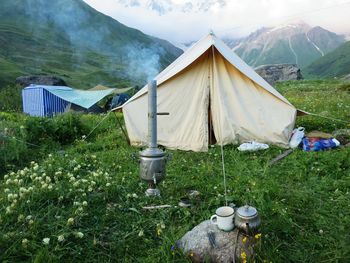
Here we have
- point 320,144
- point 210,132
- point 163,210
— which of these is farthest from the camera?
point 210,132

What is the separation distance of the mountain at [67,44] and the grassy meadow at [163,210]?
5067 cm

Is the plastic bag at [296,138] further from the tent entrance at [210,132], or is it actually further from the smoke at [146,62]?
the smoke at [146,62]

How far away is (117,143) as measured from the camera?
29.9 feet

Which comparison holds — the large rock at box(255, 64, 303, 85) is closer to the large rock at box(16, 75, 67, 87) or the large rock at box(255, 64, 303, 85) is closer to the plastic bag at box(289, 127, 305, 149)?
the large rock at box(16, 75, 67, 87)

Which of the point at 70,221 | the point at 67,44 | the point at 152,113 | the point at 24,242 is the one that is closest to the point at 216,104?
the point at 152,113

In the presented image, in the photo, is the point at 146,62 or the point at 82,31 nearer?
the point at 146,62

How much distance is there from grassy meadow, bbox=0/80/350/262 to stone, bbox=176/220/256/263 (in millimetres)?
97

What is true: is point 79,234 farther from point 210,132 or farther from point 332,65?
→ point 332,65

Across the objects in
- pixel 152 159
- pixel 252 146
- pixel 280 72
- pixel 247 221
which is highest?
pixel 280 72

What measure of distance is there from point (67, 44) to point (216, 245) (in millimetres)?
122376

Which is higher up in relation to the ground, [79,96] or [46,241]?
[79,96]

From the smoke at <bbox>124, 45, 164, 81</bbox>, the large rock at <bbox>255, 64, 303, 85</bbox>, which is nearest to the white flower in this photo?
the smoke at <bbox>124, 45, 164, 81</bbox>

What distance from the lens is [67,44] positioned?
116625 millimetres

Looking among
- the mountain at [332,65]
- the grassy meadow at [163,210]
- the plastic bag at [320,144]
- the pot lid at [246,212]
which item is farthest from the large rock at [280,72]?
the mountain at [332,65]
